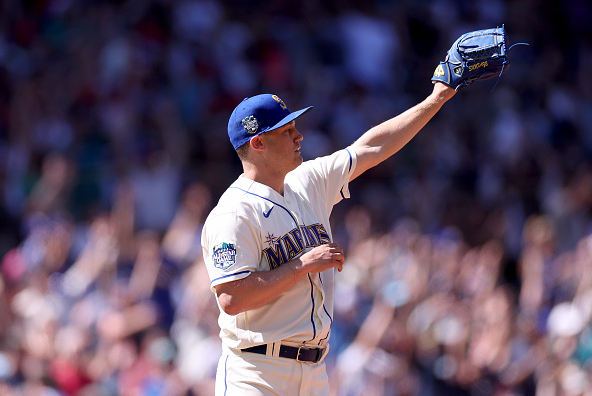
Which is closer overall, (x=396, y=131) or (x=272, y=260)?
(x=272, y=260)

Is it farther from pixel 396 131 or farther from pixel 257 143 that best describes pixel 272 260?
pixel 396 131

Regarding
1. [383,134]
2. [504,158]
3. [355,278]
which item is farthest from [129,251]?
[504,158]

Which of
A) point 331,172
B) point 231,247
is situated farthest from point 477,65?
point 231,247

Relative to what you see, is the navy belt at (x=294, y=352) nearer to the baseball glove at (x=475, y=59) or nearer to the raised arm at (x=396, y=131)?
the raised arm at (x=396, y=131)

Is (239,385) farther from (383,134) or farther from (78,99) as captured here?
(78,99)

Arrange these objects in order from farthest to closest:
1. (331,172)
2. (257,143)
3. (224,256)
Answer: (331,172)
(257,143)
(224,256)
